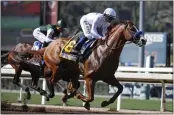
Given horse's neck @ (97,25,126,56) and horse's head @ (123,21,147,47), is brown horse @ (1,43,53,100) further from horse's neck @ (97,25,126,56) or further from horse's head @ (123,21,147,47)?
horse's head @ (123,21,147,47)

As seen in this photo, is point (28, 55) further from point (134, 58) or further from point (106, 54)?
point (134, 58)

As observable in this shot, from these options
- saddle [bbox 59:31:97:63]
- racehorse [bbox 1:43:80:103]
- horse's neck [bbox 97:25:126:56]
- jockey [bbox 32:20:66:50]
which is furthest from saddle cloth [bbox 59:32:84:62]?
jockey [bbox 32:20:66:50]

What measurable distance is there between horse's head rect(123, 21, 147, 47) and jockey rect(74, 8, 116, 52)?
32 centimetres

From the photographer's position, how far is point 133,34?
28.7ft

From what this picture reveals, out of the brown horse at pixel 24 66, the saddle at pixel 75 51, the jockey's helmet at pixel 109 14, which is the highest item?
the jockey's helmet at pixel 109 14

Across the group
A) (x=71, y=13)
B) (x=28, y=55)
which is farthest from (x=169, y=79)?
(x=71, y=13)

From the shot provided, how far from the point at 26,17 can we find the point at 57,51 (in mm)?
15015

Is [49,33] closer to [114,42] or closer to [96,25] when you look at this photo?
[96,25]

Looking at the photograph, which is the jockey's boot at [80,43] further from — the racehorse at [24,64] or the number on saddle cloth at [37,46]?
the number on saddle cloth at [37,46]

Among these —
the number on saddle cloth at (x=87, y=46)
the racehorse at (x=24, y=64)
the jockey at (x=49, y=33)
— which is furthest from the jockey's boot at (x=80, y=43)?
the jockey at (x=49, y=33)

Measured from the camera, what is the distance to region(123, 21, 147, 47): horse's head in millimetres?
8633

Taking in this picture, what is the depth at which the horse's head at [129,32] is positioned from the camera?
865cm

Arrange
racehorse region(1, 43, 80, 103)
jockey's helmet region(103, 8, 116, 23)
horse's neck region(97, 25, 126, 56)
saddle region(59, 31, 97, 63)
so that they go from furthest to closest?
1. racehorse region(1, 43, 80, 103)
2. saddle region(59, 31, 97, 63)
3. jockey's helmet region(103, 8, 116, 23)
4. horse's neck region(97, 25, 126, 56)

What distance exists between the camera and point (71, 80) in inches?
397
